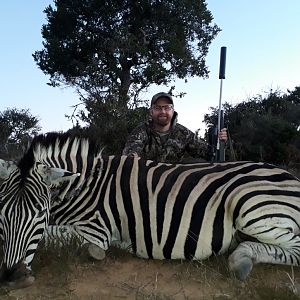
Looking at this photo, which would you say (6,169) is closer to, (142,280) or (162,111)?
(142,280)

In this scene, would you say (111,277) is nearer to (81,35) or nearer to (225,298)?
(225,298)

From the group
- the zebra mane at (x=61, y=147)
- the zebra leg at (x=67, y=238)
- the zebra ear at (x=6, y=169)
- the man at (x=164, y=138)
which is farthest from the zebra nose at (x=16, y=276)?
the man at (x=164, y=138)

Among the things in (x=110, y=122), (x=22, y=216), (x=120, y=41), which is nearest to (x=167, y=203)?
(x=22, y=216)

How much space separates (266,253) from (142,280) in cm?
72

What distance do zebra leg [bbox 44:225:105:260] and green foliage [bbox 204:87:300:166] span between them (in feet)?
18.9

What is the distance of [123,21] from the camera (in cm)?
1478

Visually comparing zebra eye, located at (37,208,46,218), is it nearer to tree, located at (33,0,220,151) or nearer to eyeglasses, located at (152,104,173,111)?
eyeglasses, located at (152,104,173,111)

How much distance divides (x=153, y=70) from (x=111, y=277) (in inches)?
472

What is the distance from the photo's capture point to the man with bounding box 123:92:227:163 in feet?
15.3

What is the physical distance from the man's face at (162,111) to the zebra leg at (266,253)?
7.33 feet

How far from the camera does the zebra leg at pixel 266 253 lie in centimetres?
246

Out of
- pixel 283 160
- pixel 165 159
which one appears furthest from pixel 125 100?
pixel 165 159

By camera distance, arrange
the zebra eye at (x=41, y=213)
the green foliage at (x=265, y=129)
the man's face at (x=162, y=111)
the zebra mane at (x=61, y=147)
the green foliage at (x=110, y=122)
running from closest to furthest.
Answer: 1. the zebra eye at (x=41, y=213)
2. the zebra mane at (x=61, y=147)
3. the man's face at (x=162, y=111)
4. the green foliage at (x=110, y=122)
5. the green foliage at (x=265, y=129)

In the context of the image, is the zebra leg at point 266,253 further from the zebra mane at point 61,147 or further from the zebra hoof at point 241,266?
the zebra mane at point 61,147
